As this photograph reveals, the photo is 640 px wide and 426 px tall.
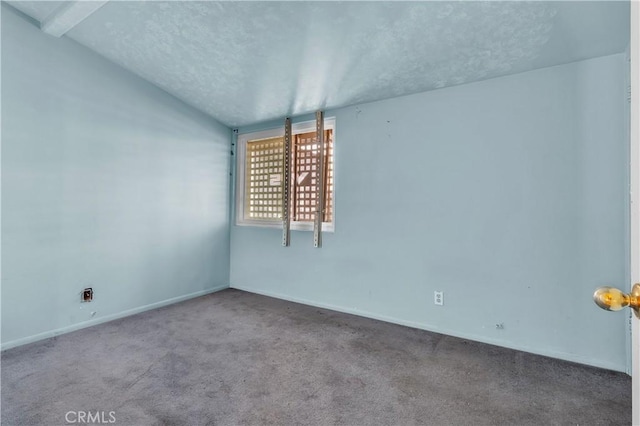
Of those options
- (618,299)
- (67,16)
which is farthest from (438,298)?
(67,16)

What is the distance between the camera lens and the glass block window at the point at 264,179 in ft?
12.2

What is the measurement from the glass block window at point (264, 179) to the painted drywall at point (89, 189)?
1.84ft

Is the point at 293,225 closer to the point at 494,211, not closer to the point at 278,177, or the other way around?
the point at 278,177

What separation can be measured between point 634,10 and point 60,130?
3.32 meters

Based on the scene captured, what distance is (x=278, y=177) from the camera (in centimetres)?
372

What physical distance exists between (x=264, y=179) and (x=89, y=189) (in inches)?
69.8

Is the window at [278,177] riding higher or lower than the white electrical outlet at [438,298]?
higher

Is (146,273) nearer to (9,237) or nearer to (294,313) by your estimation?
(9,237)

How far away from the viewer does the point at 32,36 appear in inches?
92.7

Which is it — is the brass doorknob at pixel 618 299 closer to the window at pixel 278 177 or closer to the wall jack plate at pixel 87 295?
the window at pixel 278 177

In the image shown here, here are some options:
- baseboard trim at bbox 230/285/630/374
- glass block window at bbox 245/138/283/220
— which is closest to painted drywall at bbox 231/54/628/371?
baseboard trim at bbox 230/285/630/374

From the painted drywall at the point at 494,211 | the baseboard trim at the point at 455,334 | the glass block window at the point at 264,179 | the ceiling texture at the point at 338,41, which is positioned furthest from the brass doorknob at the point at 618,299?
the glass block window at the point at 264,179

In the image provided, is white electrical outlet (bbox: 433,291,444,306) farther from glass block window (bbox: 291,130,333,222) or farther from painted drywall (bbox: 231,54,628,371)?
glass block window (bbox: 291,130,333,222)

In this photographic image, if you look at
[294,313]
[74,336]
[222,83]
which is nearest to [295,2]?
[222,83]
